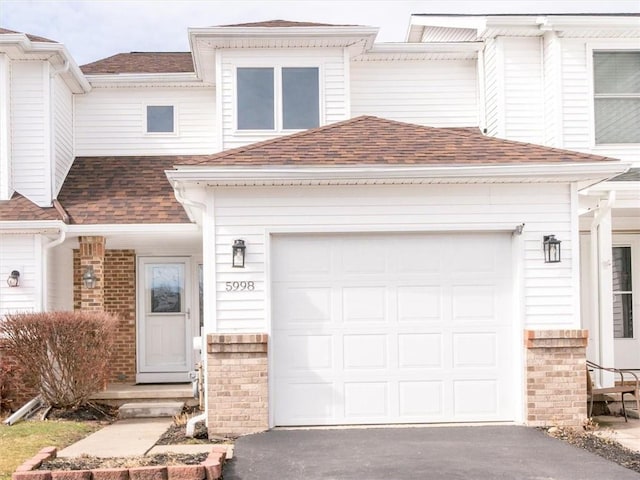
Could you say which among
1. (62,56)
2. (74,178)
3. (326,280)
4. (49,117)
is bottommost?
(326,280)

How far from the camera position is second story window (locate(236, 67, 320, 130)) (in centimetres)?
1348

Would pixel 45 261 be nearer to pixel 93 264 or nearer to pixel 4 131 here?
pixel 93 264

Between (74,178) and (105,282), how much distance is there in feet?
6.24

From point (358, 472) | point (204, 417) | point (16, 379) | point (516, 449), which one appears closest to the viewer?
point (358, 472)

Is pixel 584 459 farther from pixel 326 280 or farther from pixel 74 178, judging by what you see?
pixel 74 178

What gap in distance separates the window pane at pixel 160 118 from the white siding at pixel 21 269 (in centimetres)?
344

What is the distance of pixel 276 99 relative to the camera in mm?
13508

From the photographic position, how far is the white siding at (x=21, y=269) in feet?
40.2

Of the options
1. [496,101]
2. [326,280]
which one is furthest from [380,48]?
[326,280]

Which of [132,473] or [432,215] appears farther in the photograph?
[432,215]

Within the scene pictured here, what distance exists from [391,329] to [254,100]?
Answer: 18.5ft

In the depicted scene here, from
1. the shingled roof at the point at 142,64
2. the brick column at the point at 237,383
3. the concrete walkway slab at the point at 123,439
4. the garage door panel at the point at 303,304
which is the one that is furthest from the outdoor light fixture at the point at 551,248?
the shingled roof at the point at 142,64

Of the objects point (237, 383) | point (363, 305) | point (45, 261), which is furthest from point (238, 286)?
point (45, 261)

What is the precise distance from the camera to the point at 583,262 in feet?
44.6
